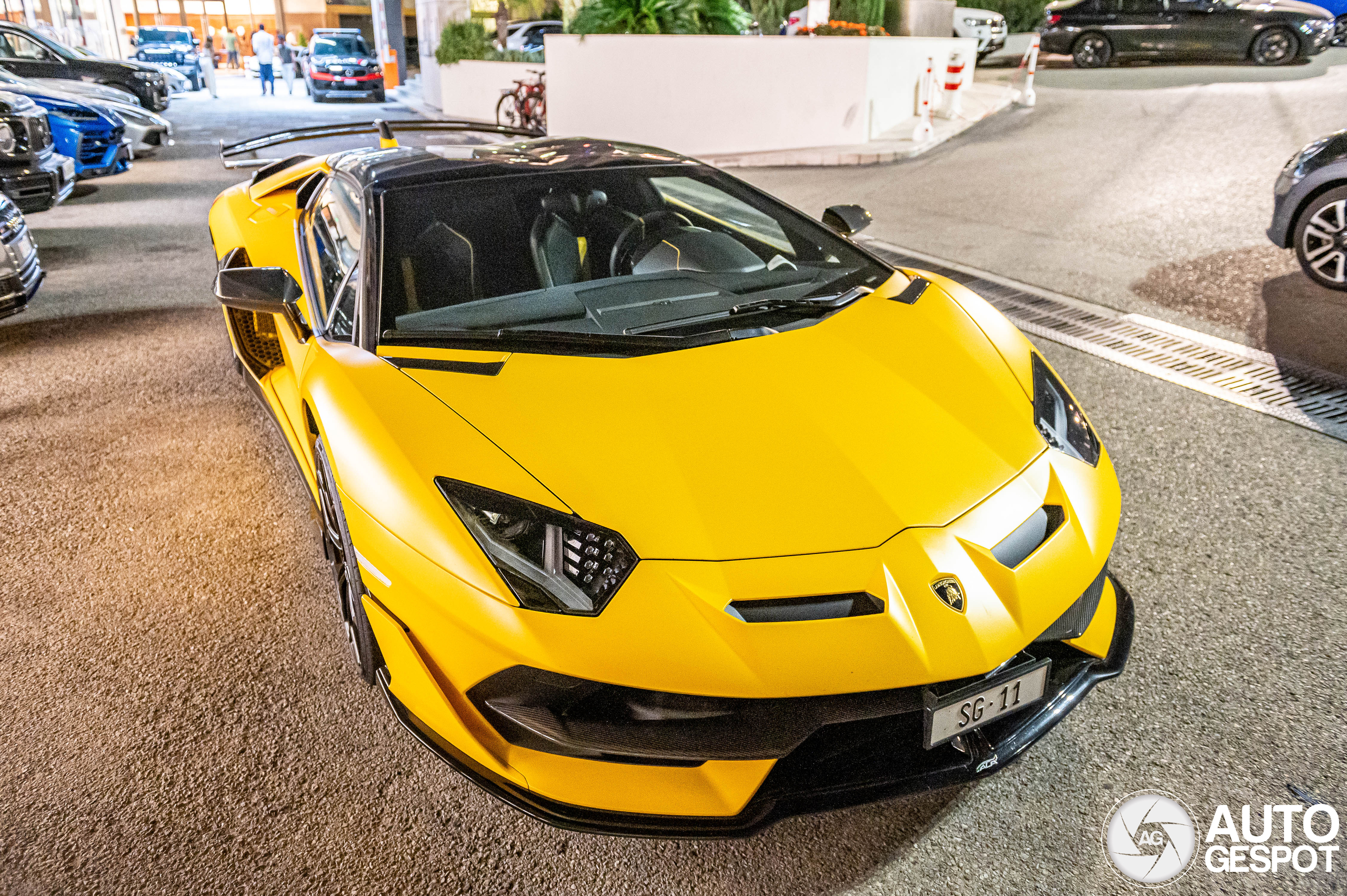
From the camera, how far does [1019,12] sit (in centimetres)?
2256

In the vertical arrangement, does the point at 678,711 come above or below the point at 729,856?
above

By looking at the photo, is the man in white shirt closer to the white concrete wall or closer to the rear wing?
the white concrete wall

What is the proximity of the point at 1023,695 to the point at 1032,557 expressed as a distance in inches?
10.7

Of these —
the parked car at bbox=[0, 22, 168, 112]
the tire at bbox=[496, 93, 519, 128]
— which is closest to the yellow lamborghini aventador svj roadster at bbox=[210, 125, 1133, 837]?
the parked car at bbox=[0, 22, 168, 112]

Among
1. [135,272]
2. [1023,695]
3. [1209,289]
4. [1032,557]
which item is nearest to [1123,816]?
[1023,695]

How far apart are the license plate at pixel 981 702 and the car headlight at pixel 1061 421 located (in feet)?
1.93

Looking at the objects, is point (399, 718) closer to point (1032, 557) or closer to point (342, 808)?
point (342, 808)

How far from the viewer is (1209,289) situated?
5461 millimetres

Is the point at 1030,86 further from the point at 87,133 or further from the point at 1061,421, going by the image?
the point at 1061,421

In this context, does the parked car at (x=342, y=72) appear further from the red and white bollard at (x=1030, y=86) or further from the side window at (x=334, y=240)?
the side window at (x=334, y=240)

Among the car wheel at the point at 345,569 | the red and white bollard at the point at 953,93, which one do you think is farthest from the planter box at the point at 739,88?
the car wheel at the point at 345,569

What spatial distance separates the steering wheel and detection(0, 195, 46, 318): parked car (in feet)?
12.0

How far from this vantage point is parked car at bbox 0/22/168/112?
1197cm

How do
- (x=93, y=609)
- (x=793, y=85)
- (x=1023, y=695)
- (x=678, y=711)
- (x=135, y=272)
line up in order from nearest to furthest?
(x=678, y=711)
(x=1023, y=695)
(x=93, y=609)
(x=135, y=272)
(x=793, y=85)
